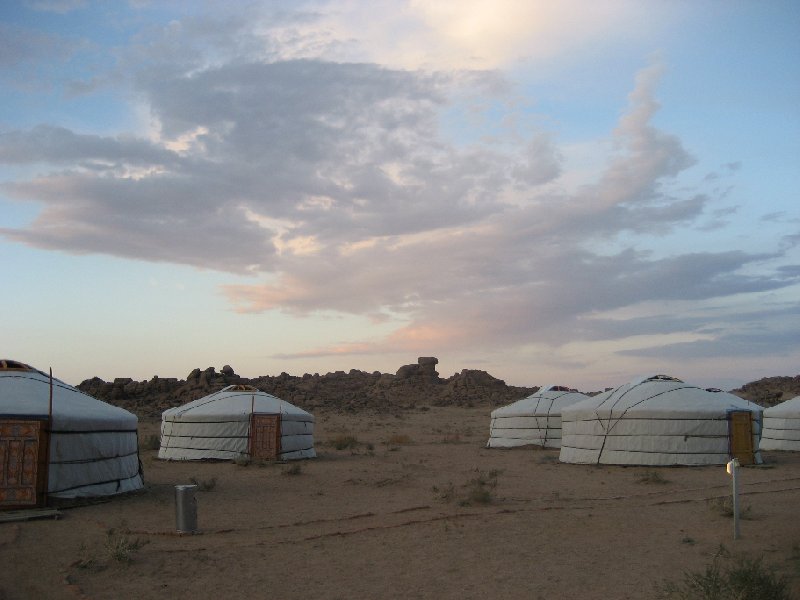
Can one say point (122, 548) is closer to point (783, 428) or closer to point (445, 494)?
point (445, 494)

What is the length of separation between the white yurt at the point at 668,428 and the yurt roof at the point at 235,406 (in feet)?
23.8

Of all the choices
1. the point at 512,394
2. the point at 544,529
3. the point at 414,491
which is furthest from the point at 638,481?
the point at 512,394

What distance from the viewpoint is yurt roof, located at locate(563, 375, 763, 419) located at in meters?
15.1

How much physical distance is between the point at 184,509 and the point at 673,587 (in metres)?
5.39

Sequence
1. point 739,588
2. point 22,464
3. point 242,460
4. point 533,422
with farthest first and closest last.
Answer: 1. point 533,422
2. point 242,460
3. point 22,464
4. point 739,588

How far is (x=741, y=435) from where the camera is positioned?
15250 millimetres

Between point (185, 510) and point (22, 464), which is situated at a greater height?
point (22, 464)

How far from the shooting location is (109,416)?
1120 centimetres

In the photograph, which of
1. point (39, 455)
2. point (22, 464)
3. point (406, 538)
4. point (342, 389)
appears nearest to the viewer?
point (406, 538)

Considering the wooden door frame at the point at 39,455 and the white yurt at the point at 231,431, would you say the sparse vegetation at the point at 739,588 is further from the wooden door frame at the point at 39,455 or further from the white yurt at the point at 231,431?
the white yurt at the point at 231,431

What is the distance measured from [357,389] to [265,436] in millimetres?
37071

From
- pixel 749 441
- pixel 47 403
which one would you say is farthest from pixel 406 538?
pixel 749 441

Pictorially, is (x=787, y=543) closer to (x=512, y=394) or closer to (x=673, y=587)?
(x=673, y=587)

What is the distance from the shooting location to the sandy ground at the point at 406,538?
6.30 metres
